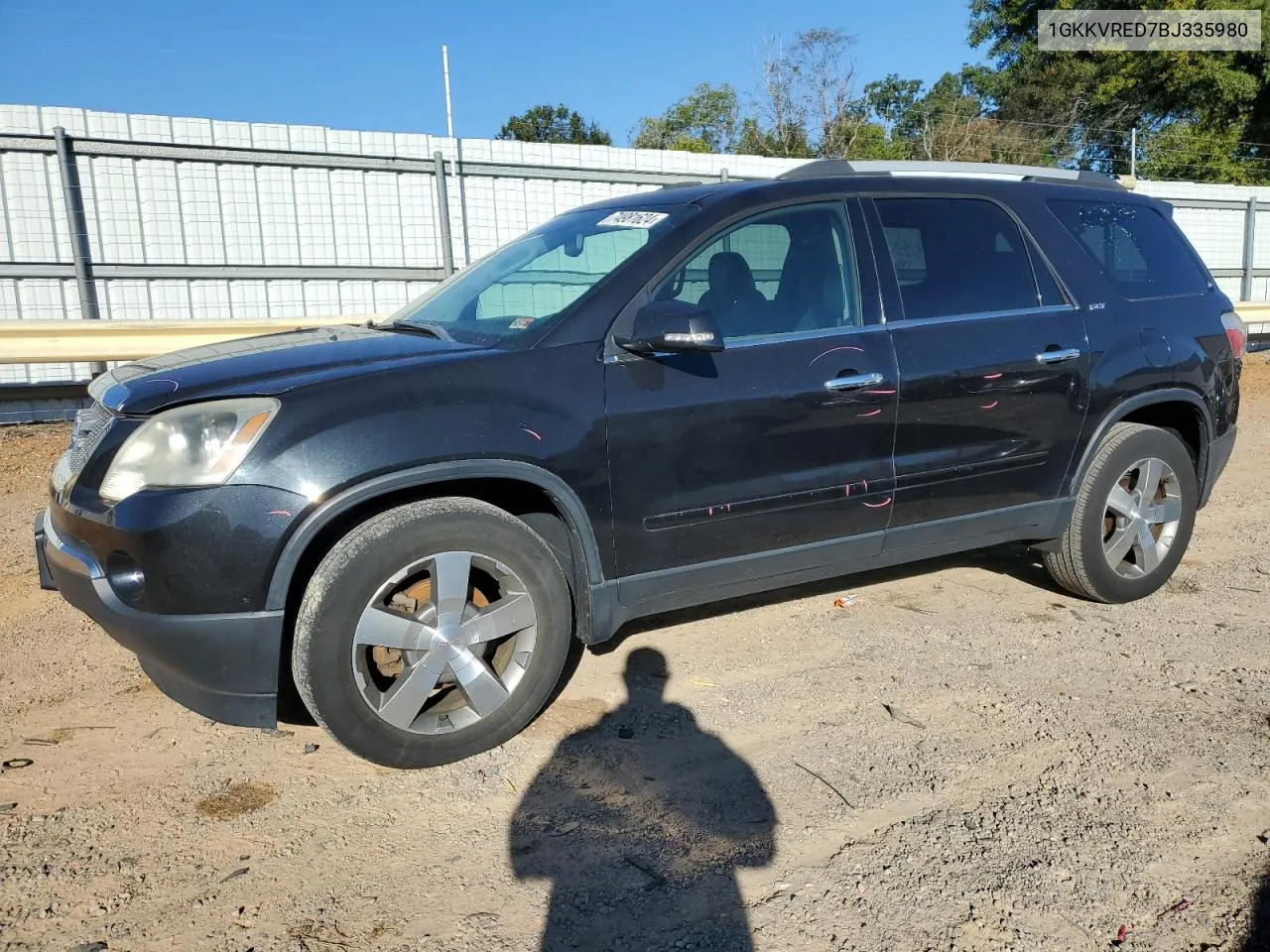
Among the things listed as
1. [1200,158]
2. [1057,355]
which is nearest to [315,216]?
[1057,355]

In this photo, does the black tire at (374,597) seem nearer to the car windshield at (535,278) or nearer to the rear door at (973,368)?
the car windshield at (535,278)

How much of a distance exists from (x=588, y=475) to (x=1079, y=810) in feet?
5.75

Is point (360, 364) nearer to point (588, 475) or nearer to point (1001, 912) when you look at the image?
point (588, 475)

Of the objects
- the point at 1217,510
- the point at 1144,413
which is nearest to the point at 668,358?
the point at 1144,413

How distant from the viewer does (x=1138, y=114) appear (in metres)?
30.2

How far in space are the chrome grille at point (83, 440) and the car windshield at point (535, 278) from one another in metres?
1.12

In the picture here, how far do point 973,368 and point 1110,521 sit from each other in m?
1.23

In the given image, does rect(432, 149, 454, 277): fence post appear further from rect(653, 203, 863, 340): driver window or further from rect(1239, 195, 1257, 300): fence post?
rect(1239, 195, 1257, 300): fence post

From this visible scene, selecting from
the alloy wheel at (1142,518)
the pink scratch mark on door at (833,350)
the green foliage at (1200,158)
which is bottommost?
the alloy wheel at (1142,518)

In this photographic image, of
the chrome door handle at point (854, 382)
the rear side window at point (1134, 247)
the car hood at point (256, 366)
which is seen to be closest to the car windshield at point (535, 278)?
the car hood at point (256, 366)

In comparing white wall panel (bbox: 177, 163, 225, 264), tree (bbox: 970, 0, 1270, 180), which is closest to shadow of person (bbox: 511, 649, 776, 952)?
white wall panel (bbox: 177, 163, 225, 264)

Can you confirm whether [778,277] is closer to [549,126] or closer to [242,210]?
[242,210]

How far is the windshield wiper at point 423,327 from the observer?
11.6 ft

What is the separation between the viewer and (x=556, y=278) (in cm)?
373
